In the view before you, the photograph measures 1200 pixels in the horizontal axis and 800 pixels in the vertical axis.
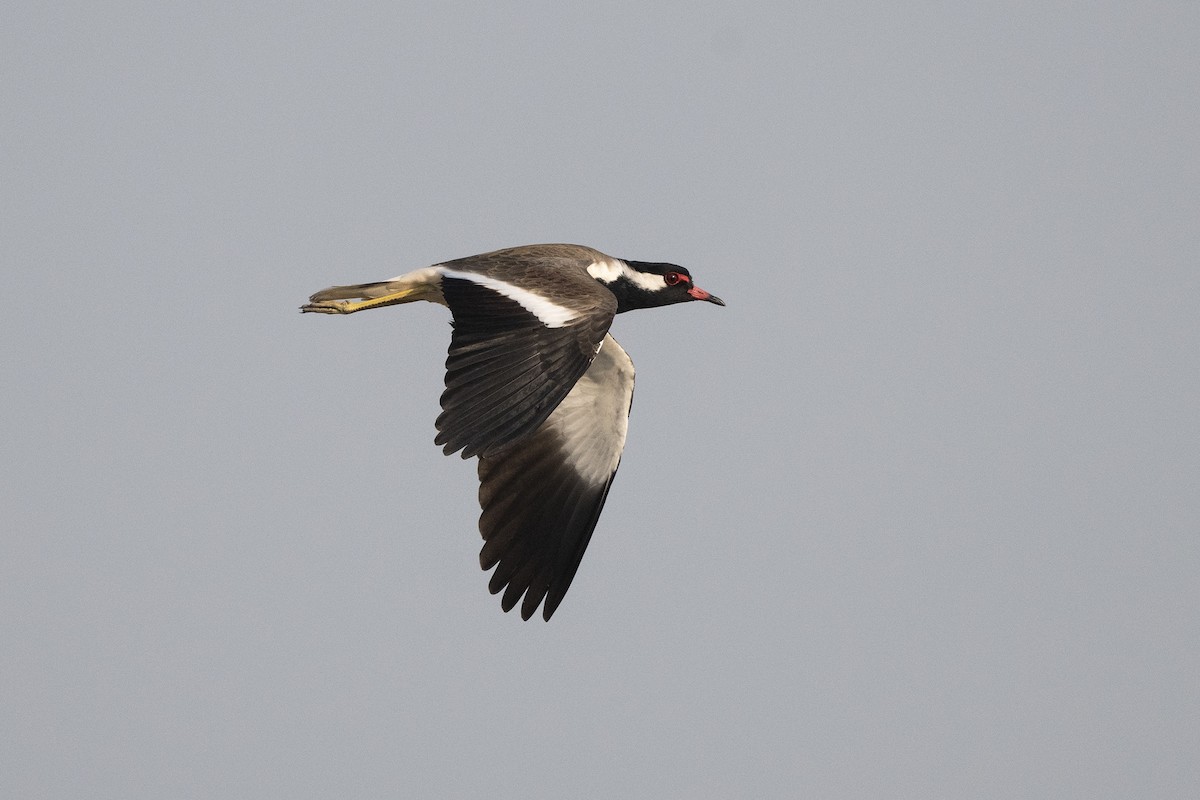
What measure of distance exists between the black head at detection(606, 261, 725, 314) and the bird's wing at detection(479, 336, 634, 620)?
49 centimetres

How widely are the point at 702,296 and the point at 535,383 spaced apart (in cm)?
406

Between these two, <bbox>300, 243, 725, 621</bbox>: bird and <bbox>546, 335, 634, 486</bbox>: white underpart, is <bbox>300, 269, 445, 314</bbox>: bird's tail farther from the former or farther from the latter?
<bbox>546, 335, 634, 486</bbox>: white underpart

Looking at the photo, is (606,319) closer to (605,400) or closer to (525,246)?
(525,246)

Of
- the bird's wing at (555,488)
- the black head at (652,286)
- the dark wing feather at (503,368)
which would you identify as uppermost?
the black head at (652,286)

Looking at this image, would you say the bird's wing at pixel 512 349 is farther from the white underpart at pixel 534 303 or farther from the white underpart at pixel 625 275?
the white underpart at pixel 625 275

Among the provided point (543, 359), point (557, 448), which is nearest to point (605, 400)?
point (557, 448)

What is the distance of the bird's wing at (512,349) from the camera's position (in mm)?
9883

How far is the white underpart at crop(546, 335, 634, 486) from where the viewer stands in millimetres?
13773

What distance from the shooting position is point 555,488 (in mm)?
13469

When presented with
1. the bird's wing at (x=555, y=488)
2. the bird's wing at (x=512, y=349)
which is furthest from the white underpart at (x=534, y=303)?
the bird's wing at (x=555, y=488)

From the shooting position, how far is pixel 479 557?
43.1 ft

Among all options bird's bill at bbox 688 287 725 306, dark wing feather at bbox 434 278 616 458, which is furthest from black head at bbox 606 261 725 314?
dark wing feather at bbox 434 278 616 458

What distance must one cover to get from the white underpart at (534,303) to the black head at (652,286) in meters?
2.23

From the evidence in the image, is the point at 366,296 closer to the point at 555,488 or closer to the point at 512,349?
the point at 555,488
